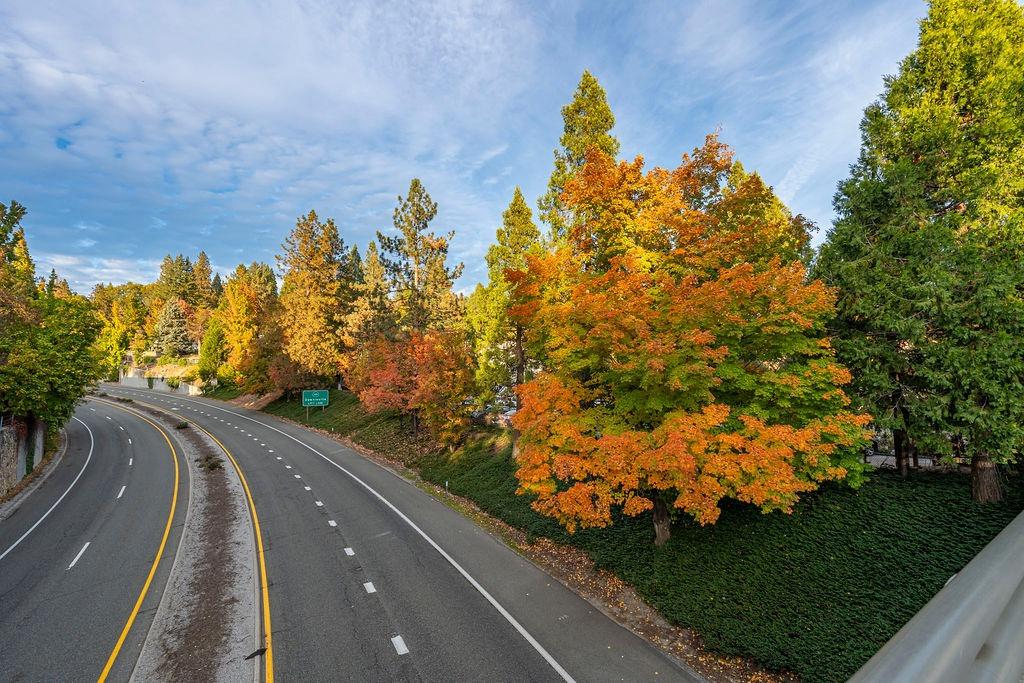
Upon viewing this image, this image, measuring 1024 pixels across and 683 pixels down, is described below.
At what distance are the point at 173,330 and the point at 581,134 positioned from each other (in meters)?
87.3

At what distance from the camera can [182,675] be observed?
10625mm

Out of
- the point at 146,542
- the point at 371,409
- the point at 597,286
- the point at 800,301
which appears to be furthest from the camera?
the point at 371,409

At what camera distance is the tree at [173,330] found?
268 ft

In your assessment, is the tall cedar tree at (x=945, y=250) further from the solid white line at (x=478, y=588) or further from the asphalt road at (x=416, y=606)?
the solid white line at (x=478, y=588)

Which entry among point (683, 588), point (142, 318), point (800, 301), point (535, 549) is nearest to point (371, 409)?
point (535, 549)

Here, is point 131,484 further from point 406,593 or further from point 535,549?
point 535,549

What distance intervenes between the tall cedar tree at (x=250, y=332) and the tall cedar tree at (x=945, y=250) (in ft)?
174

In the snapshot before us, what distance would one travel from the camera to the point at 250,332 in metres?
61.6

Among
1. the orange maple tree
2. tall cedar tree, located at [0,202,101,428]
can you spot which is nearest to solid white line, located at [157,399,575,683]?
the orange maple tree

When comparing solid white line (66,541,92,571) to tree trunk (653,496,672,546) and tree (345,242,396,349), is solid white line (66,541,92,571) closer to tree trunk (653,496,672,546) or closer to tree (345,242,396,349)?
tree trunk (653,496,672,546)

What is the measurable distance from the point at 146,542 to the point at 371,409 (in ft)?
51.6

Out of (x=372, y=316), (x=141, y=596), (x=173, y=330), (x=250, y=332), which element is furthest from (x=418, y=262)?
(x=173, y=330)

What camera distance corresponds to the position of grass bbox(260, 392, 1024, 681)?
10227mm

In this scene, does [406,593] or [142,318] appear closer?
[406,593]
